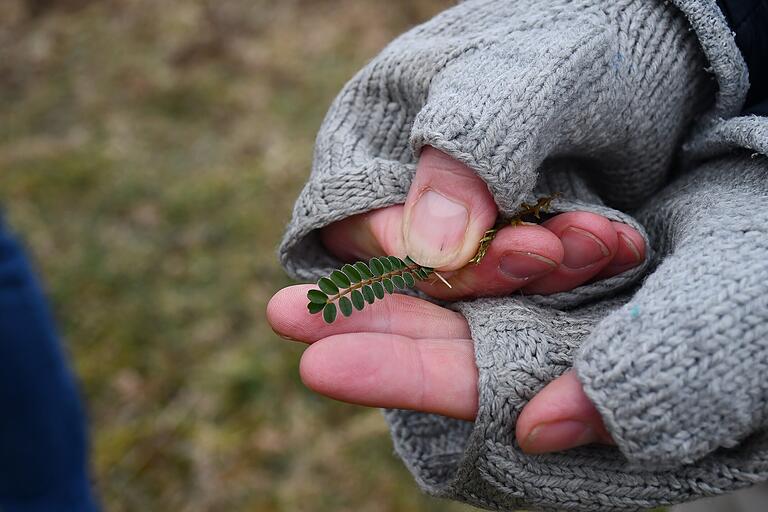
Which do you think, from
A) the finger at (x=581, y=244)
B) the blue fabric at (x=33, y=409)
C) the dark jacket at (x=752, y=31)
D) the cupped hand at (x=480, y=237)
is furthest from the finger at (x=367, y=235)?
the blue fabric at (x=33, y=409)

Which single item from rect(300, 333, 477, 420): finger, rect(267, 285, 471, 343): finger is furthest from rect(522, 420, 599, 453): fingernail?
rect(267, 285, 471, 343): finger

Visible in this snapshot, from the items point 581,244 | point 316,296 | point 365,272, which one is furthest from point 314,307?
point 581,244

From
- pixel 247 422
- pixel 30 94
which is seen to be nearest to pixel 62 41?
pixel 30 94

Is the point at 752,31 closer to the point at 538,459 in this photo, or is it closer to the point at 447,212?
the point at 447,212

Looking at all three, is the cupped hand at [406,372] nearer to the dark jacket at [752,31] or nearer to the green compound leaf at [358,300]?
the green compound leaf at [358,300]

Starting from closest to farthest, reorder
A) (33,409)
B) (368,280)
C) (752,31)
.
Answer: (368,280) → (752,31) → (33,409)

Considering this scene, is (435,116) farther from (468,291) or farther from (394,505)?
(394,505)

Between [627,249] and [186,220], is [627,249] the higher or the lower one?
the higher one
